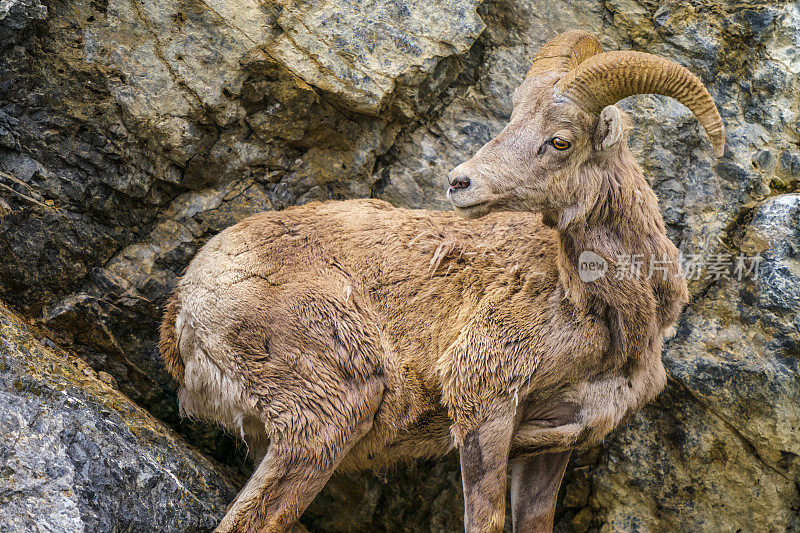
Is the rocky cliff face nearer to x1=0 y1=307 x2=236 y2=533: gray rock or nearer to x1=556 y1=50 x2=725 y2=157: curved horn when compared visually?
x1=0 y1=307 x2=236 y2=533: gray rock

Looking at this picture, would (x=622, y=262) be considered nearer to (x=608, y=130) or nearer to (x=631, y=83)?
(x=608, y=130)

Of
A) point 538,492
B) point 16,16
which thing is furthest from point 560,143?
point 16,16

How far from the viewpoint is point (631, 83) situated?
17.8 feet

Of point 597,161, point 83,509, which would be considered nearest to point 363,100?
point 597,161

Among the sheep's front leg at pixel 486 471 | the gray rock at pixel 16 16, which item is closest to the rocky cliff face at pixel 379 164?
the gray rock at pixel 16 16

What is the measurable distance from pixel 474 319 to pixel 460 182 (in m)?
1.14

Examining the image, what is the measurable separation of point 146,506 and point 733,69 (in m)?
6.81

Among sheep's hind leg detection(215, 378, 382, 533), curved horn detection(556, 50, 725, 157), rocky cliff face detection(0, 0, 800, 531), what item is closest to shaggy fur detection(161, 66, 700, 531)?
sheep's hind leg detection(215, 378, 382, 533)

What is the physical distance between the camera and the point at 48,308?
6.74m

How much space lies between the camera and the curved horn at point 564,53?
6.02m

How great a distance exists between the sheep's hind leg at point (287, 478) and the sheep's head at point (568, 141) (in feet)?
6.65

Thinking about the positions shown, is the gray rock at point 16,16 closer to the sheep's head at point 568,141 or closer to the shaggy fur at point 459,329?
the shaggy fur at point 459,329

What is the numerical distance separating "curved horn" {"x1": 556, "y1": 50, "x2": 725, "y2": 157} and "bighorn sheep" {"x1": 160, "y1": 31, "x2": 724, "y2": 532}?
11 millimetres

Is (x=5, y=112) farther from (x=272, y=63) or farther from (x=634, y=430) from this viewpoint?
(x=634, y=430)
